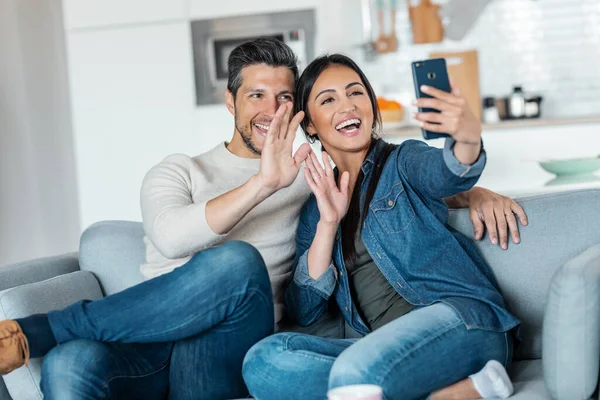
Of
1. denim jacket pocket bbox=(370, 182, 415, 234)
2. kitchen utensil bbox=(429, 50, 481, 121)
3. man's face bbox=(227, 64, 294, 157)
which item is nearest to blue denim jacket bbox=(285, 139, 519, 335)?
denim jacket pocket bbox=(370, 182, 415, 234)

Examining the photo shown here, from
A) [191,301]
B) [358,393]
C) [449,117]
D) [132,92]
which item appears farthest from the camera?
[132,92]

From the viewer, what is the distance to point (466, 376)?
1863 mm

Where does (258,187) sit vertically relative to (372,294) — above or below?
above

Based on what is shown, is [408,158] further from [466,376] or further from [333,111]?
[466,376]

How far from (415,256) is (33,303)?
0.96 metres

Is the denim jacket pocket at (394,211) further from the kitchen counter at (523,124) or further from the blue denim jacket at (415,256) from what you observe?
the kitchen counter at (523,124)

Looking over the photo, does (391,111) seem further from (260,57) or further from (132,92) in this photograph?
(260,57)

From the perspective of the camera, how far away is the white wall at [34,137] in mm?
4691

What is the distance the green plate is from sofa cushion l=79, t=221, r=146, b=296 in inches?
69.2

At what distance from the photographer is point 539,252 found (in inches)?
85.2

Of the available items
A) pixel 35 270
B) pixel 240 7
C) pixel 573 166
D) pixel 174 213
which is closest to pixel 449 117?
pixel 174 213

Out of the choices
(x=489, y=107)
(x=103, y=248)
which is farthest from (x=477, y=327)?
(x=489, y=107)

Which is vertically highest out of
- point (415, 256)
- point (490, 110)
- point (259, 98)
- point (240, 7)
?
point (240, 7)

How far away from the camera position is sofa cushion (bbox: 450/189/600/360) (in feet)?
7.05
